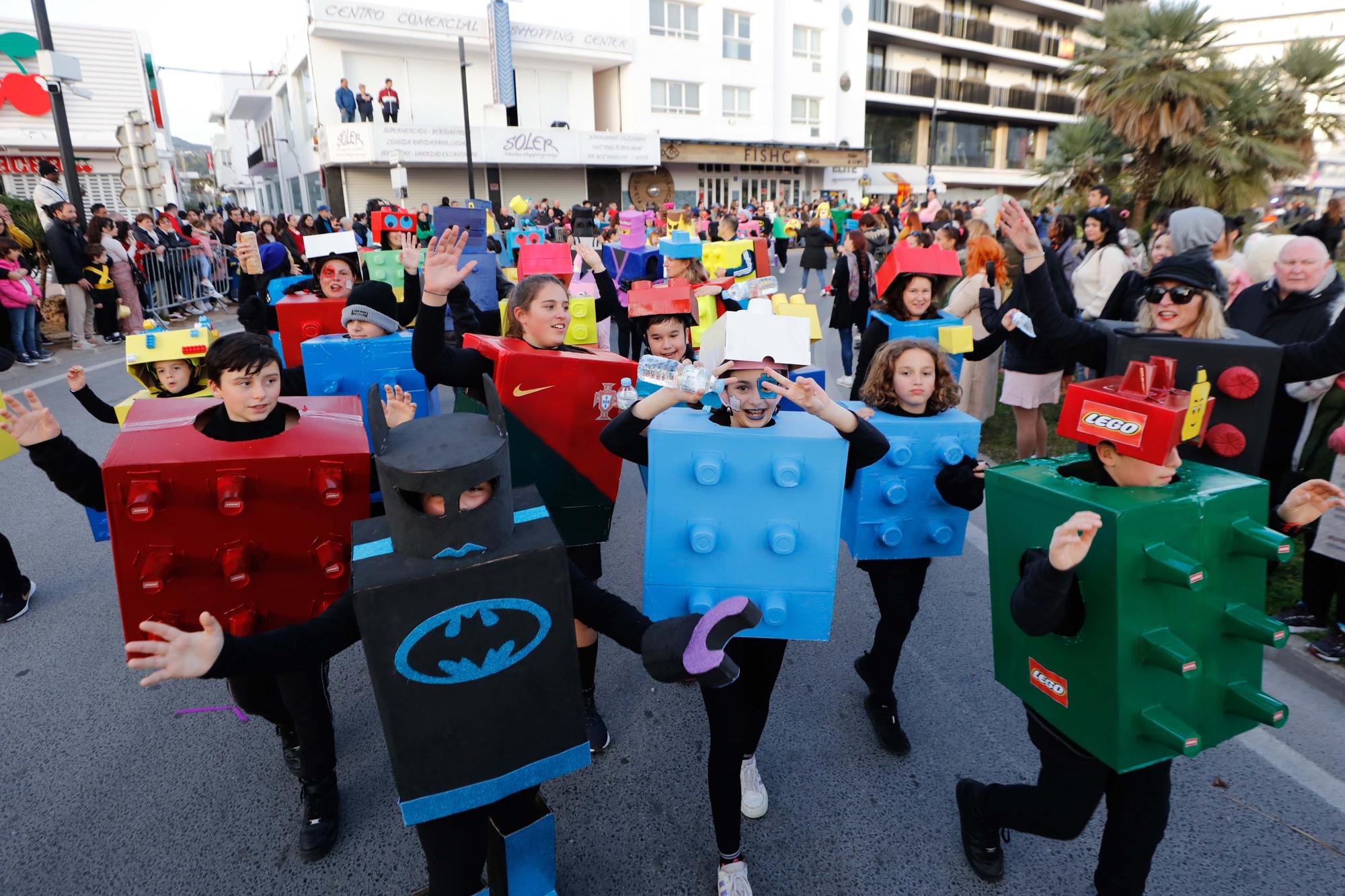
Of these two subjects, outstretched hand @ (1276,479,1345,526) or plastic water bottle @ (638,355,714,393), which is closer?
outstretched hand @ (1276,479,1345,526)

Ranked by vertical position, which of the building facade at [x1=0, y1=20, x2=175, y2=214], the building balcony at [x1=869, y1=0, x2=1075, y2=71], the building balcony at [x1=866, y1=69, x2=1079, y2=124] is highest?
the building balcony at [x1=869, y1=0, x2=1075, y2=71]

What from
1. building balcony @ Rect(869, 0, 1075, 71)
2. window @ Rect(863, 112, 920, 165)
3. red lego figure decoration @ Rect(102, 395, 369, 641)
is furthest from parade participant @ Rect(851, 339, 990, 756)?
window @ Rect(863, 112, 920, 165)

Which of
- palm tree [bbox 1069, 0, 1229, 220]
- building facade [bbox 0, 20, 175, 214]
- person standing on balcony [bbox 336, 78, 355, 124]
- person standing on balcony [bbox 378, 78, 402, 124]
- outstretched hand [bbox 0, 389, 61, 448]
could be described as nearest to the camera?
outstretched hand [bbox 0, 389, 61, 448]

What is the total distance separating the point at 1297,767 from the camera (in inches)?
119

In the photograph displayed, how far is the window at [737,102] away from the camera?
3756cm

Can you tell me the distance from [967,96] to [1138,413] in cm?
5200

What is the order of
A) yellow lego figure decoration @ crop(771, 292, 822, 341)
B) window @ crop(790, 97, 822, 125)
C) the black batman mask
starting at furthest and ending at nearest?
1. window @ crop(790, 97, 822, 125)
2. yellow lego figure decoration @ crop(771, 292, 822, 341)
3. the black batman mask

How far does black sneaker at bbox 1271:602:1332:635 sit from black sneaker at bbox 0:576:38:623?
671cm

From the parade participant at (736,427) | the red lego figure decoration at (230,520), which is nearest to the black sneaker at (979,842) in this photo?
the parade participant at (736,427)

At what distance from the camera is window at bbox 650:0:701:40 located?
35.1 meters

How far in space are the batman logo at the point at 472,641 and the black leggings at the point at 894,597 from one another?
5.43 ft

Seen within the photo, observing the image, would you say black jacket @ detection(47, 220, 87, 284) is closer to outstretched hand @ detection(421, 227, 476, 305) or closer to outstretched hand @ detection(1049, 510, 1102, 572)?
outstretched hand @ detection(421, 227, 476, 305)

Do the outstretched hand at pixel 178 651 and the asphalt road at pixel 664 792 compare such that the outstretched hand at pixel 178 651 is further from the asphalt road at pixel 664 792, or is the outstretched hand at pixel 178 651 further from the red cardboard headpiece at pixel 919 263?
the red cardboard headpiece at pixel 919 263

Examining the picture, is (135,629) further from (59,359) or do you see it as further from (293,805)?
(59,359)
